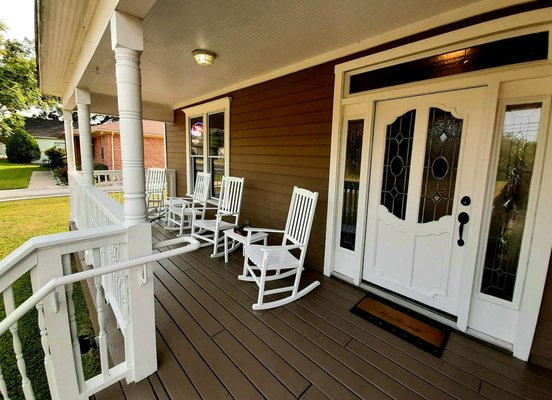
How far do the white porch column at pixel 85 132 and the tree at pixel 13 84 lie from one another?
826 cm

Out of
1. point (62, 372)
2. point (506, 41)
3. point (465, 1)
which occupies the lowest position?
point (62, 372)

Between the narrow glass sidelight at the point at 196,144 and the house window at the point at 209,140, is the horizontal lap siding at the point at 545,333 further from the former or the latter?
the narrow glass sidelight at the point at 196,144

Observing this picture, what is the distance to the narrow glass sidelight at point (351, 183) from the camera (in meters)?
2.69

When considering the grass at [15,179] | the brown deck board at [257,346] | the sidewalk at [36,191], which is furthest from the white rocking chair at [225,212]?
the grass at [15,179]

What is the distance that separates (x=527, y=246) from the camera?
176cm

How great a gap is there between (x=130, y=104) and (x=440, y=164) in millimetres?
2357

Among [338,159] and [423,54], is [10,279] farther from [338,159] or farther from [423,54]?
[423,54]

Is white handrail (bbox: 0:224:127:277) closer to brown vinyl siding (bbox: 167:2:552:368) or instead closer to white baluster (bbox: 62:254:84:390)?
white baluster (bbox: 62:254:84:390)

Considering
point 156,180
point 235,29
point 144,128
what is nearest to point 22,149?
point 144,128

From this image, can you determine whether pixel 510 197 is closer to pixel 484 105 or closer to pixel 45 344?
pixel 484 105

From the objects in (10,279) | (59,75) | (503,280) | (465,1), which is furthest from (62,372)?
(59,75)

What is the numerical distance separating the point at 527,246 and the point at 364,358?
4.53ft

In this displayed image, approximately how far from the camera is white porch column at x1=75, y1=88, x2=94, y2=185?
126 inches

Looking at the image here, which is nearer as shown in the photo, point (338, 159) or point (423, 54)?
point (423, 54)
